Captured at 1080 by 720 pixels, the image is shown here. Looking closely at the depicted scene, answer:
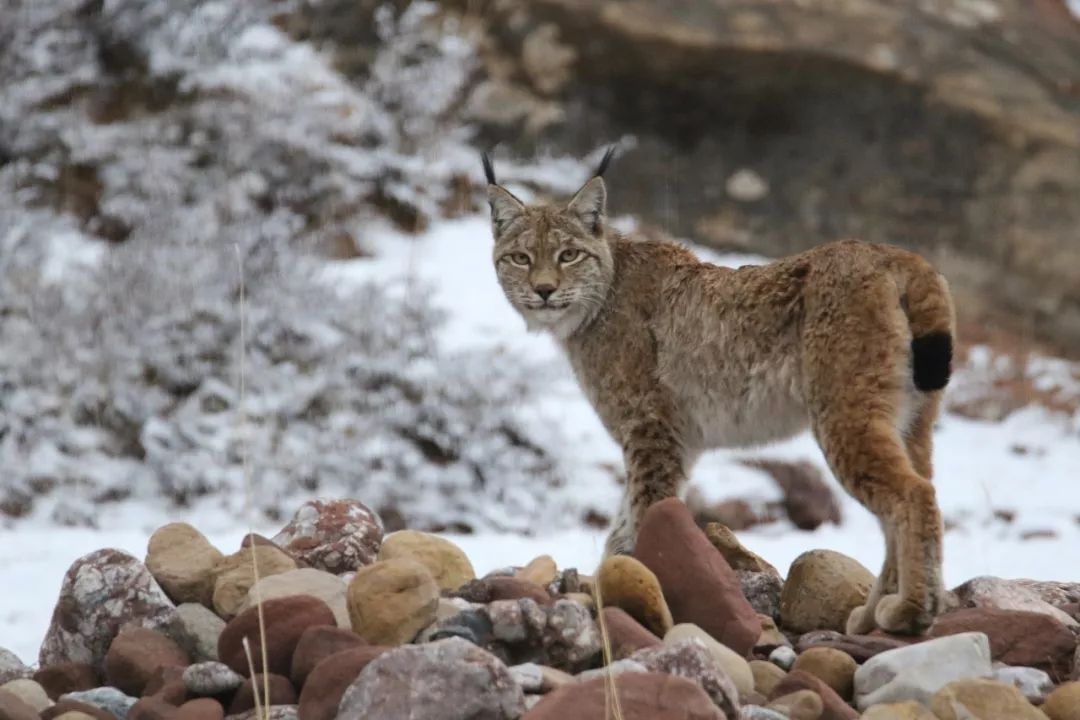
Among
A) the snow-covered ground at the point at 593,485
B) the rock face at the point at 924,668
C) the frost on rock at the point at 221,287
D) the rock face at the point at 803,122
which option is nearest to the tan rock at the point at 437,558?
the rock face at the point at 924,668

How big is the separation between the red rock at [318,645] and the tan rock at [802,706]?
97cm

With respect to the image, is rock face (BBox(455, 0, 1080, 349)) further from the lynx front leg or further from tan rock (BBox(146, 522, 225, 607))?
tan rock (BBox(146, 522, 225, 607))

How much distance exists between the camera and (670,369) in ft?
16.6

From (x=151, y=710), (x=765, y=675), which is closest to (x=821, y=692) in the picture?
(x=765, y=675)

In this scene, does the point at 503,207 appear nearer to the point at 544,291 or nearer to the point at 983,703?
the point at 544,291

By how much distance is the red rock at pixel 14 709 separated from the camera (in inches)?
125

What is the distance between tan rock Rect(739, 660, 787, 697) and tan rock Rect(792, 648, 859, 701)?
0.09 meters

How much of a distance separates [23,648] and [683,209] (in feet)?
21.9

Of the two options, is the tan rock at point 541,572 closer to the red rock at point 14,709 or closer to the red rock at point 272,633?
the red rock at point 272,633

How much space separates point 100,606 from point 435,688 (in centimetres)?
137

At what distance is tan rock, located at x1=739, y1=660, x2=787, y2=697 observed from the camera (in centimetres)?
360

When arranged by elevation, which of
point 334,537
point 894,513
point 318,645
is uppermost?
point 894,513

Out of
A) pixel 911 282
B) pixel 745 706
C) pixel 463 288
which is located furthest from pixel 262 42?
pixel 745 706

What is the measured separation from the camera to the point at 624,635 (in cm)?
357
